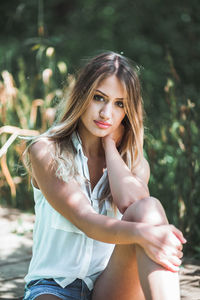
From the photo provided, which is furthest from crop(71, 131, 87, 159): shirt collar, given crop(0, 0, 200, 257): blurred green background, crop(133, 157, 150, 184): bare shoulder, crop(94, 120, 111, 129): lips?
crop(0, 0, 200, 257): blurred green background

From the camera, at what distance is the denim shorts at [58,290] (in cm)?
182

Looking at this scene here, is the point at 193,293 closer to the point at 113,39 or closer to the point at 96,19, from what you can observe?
the point at 113,39

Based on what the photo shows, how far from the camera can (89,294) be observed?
194 cm

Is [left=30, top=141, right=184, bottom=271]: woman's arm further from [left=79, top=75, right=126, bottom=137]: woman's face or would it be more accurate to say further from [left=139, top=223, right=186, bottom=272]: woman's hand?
[left=79, top=75, right=126, bottom=137]: woman's face

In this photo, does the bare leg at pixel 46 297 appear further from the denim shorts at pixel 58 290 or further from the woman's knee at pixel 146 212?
the woman's knee at pixel 146 212

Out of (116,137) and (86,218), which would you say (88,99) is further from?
(86,218)

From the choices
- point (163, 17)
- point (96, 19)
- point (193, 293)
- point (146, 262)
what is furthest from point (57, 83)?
point (96, 19)

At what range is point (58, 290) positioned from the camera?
6.03 ft

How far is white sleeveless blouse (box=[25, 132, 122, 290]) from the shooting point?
1874mm

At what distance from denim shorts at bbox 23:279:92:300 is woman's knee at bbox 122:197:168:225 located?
0.38 m

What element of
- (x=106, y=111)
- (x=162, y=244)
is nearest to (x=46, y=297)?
(x=162, y=244)

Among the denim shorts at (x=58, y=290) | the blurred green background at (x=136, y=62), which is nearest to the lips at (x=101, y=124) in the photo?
the blurred green background at (x=136, y=62)

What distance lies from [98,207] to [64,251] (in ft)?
0.82

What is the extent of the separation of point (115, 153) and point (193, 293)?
829 millimetres
